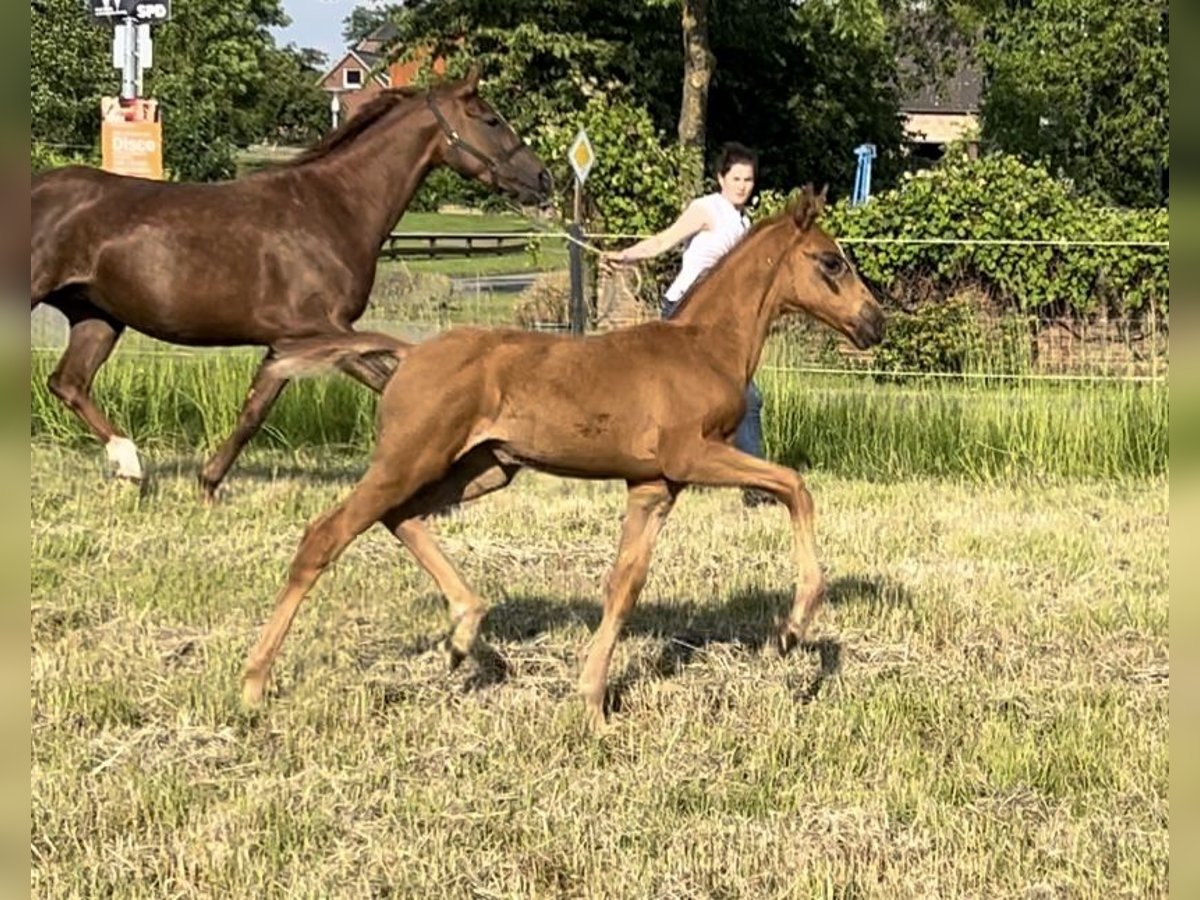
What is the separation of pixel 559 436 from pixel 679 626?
1636mm

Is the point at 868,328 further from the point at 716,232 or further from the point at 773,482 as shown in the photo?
the point at 716,232

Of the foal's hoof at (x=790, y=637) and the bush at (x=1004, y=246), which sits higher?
the bush at (x=1004, y=246)

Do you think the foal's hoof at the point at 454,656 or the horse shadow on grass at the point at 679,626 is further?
the horse shadow on grass at the point at 679,626

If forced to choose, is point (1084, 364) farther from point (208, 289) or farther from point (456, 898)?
point (456, 898)

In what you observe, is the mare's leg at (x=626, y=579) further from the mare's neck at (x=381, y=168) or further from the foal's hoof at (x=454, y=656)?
the mare's neck at (x=381, y=168)

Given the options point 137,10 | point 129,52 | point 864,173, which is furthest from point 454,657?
point 864,173

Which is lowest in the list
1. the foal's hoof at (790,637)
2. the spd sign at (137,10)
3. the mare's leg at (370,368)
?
the foal's hoof at (790,637)

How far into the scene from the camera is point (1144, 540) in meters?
8.48

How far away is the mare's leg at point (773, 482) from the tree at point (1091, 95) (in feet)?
82.9

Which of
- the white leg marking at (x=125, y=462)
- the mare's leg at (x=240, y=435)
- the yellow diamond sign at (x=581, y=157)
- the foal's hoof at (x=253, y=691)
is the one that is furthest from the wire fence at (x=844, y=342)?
the foal's hoof at (x=253, y=691)

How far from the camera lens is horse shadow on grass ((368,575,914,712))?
571 cm

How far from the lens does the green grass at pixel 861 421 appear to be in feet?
35.8

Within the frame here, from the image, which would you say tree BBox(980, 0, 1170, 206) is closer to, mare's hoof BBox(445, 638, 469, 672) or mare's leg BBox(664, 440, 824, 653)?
mare's leg BBox(664, 440, 824, 653)

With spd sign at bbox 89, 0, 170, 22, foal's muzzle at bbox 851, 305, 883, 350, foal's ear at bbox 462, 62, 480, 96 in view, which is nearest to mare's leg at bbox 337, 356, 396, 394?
foal's muzzle at bbox 851, 305, 883, 350
